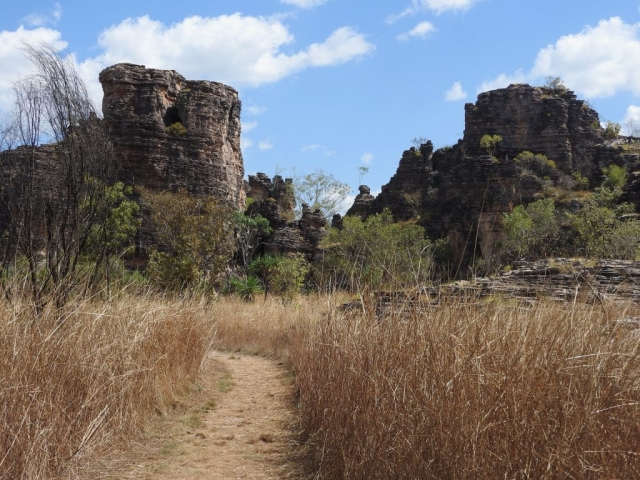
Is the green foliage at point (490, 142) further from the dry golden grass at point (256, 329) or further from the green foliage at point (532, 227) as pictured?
the dry golden grass at point (256, 329)

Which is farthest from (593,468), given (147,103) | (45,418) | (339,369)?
(147,103)

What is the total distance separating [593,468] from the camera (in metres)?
2.83

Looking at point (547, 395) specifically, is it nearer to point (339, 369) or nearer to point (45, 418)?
point (339, 369)

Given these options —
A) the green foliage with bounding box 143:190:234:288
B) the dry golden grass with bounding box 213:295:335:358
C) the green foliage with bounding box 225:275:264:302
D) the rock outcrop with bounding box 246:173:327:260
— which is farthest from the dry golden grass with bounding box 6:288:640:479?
the rock outcrop with bounding box 246:173:327:260

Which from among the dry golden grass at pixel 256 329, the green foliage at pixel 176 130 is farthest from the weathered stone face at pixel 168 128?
the dry golden grass at pixel 256 329

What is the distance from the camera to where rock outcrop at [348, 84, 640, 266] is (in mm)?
37125

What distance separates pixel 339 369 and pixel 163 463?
184 centimetres

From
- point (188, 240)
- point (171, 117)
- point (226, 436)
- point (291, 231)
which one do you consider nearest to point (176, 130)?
point (171, 117)

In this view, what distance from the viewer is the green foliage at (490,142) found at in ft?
149

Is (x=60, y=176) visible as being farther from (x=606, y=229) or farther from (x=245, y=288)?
(x=606, y=229)

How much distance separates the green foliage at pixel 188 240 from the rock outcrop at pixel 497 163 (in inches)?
723

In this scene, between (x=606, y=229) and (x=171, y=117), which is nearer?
(x=606, y=229)

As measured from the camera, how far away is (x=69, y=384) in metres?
5.05

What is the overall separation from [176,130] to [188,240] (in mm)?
10468
